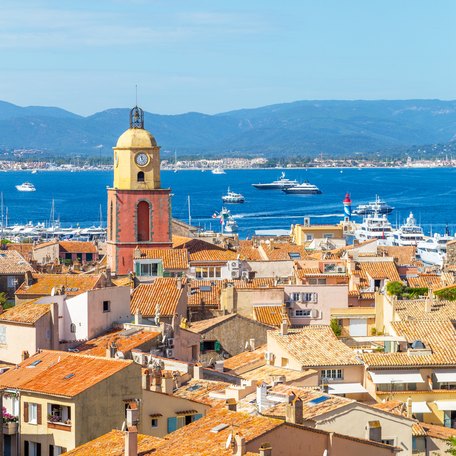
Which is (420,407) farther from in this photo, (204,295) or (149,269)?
(149,269)

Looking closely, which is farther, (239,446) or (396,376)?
(396,376)

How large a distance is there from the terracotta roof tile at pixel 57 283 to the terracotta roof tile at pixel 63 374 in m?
13.3

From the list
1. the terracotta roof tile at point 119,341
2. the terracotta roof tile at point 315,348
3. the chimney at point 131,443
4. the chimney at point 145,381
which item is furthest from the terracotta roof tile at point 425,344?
the chimney at point 131,443

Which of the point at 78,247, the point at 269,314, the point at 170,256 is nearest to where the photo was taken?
the point at 269,314

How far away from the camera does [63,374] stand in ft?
65.7

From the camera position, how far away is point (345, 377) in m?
27.0

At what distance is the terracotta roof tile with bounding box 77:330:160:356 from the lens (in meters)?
26.0

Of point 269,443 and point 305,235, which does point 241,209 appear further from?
point 269,443

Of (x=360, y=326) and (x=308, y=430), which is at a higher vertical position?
(x=308, y=430)

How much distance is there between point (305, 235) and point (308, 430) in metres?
59.4

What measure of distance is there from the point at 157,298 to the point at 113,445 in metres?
18.7

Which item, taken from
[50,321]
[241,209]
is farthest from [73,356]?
→ [241,209]

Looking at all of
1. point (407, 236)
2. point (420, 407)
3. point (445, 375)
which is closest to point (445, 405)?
point (420, 407)

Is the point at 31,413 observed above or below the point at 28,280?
above
